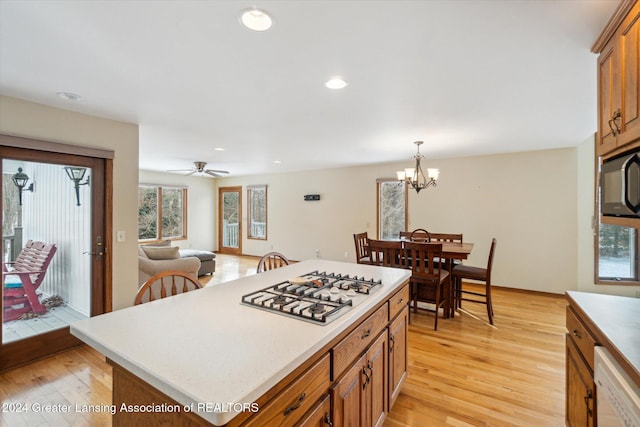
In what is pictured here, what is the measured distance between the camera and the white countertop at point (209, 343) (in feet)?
2.58

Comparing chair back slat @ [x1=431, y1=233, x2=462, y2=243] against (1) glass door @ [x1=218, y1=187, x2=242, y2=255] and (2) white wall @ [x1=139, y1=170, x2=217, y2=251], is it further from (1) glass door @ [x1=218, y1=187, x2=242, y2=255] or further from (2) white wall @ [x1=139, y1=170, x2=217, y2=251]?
(2) white wall @ [x1=139, y1=170, x2=217, y2=251]

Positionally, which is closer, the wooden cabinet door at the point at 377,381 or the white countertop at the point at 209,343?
the white countertop at the point at 209,343

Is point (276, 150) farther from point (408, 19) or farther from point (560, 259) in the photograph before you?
point (560, 259)

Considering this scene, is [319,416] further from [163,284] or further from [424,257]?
[424,257]

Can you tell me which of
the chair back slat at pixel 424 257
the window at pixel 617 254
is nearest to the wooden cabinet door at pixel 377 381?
the chair back slat at pixel 424 257

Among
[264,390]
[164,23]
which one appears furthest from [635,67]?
[164,23]

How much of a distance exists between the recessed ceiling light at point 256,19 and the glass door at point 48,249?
102 inches

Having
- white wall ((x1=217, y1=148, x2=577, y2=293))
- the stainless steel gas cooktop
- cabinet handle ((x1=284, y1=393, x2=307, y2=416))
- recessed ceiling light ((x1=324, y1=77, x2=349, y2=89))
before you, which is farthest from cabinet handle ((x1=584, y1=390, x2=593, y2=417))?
white wall ((x1=217, y1=148, x2=577, y2=293))

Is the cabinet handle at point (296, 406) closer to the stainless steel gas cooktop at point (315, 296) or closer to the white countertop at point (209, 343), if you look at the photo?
the white countertop at point (209, 343)

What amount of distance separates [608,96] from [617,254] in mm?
3045

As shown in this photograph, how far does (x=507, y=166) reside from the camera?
4801 millimetres

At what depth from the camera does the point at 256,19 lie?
1.45 metres

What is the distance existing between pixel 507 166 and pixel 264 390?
17.8 ft

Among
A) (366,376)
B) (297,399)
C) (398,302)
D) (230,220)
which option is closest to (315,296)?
(366,376)
